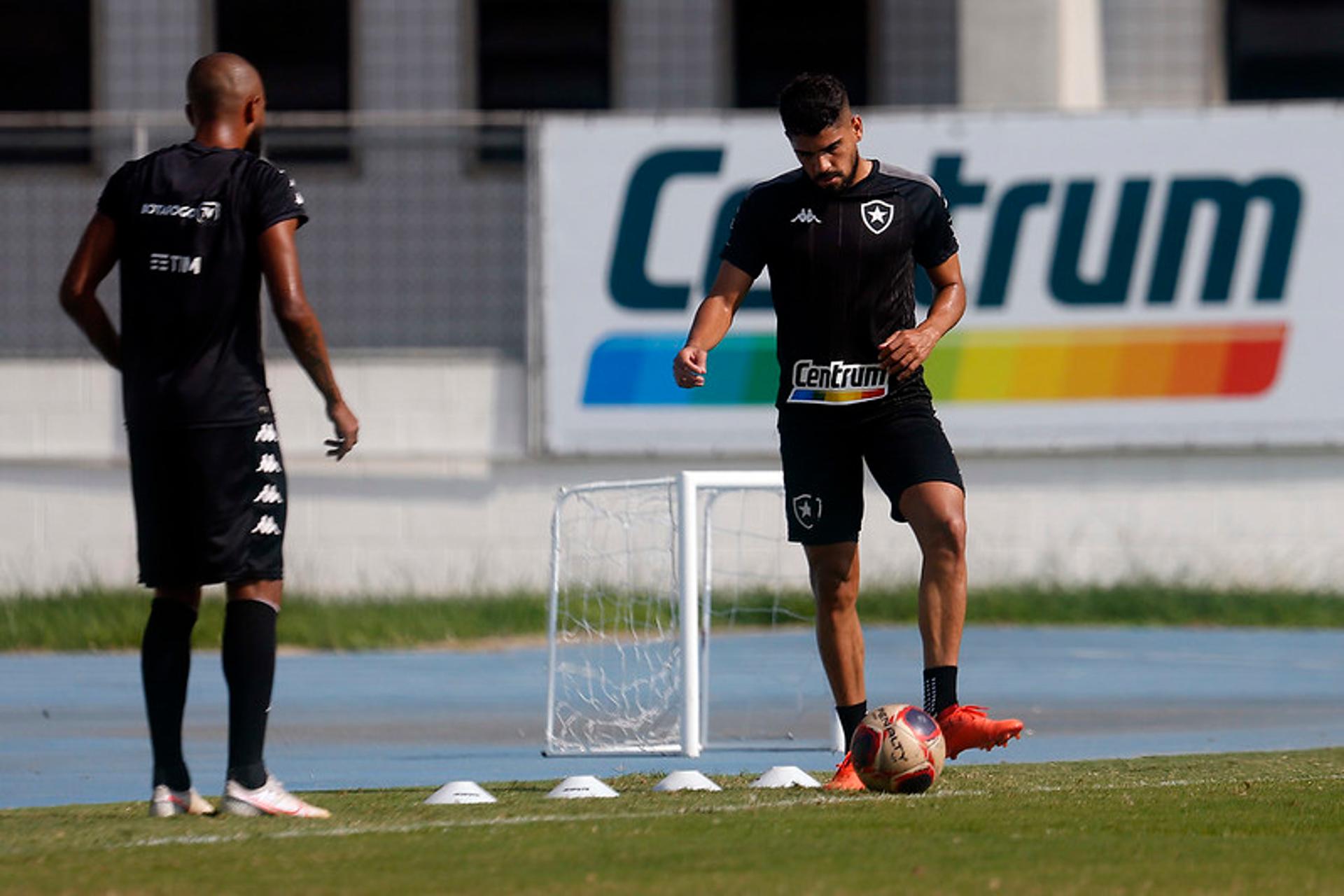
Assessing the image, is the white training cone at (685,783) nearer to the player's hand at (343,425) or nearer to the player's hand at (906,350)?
the player's hand at (906,350)

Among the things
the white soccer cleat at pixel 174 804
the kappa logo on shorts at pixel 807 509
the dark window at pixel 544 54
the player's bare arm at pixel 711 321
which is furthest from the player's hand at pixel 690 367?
the dark window at pixel 544 54

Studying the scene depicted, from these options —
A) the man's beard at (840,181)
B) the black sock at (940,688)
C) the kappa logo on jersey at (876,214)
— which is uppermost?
the man's beard at (840,181)

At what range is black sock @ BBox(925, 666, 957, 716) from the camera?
7.52 m

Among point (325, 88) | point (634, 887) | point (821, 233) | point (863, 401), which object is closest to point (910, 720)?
point (863, 401)

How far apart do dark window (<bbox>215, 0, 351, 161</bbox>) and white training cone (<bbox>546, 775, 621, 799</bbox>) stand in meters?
14.4

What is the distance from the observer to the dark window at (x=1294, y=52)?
21.1 m

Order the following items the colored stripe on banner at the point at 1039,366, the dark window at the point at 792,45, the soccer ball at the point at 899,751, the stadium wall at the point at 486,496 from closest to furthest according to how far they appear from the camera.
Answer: the soccer ball at the point at 899,751 < the colored stripe on banner at the point at 1039,366 < the stadium wall at the point at 486,496 < the dark window at the point at 792,45

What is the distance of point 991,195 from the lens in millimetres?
17406

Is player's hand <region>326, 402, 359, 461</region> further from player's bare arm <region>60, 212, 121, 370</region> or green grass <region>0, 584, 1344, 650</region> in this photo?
green grass <region>0, 584, 1344, 650</region>

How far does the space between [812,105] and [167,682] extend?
2490mm

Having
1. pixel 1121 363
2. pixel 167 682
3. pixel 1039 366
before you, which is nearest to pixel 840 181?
pixel 167 682

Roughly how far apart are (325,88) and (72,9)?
90.4 inches

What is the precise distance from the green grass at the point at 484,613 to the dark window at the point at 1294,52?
555 cm

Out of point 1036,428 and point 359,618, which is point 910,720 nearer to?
point 359,618
